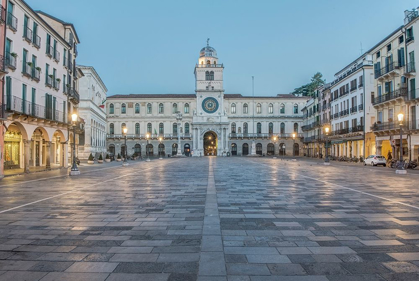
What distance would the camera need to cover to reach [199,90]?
88375 mm

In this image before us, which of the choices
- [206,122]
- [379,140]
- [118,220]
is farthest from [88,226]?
[206,122]

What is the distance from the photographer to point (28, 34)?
24406 millimetres

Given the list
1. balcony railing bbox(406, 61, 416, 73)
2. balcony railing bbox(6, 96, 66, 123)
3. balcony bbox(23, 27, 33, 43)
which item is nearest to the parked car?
balcony railing bbox(406, 61, 416, 73)

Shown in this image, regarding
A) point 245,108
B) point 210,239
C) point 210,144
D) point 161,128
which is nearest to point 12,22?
point 210,239

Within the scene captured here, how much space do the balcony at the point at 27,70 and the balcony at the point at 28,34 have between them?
1.82 meters

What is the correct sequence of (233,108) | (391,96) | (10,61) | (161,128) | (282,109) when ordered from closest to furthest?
1. (10,61)
2. (391,96)
3. (161,128)
4. (282,109)
5. (233,108)

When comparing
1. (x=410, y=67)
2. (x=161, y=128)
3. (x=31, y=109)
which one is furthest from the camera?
(x=161, y=128)

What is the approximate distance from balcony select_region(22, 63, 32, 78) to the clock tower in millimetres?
63713

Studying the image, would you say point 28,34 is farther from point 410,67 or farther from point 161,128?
point 161,128

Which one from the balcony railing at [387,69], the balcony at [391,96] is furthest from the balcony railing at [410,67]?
the balcony at [391,96]

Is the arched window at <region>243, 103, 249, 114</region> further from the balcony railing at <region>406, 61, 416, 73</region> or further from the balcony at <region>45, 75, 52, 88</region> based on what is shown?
the balcony at <region>45, 75, 52, 88</region>

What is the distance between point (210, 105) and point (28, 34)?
6639 cm

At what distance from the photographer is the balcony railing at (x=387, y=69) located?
37000 mm

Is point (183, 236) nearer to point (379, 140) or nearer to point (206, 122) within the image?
point (379, 140)
